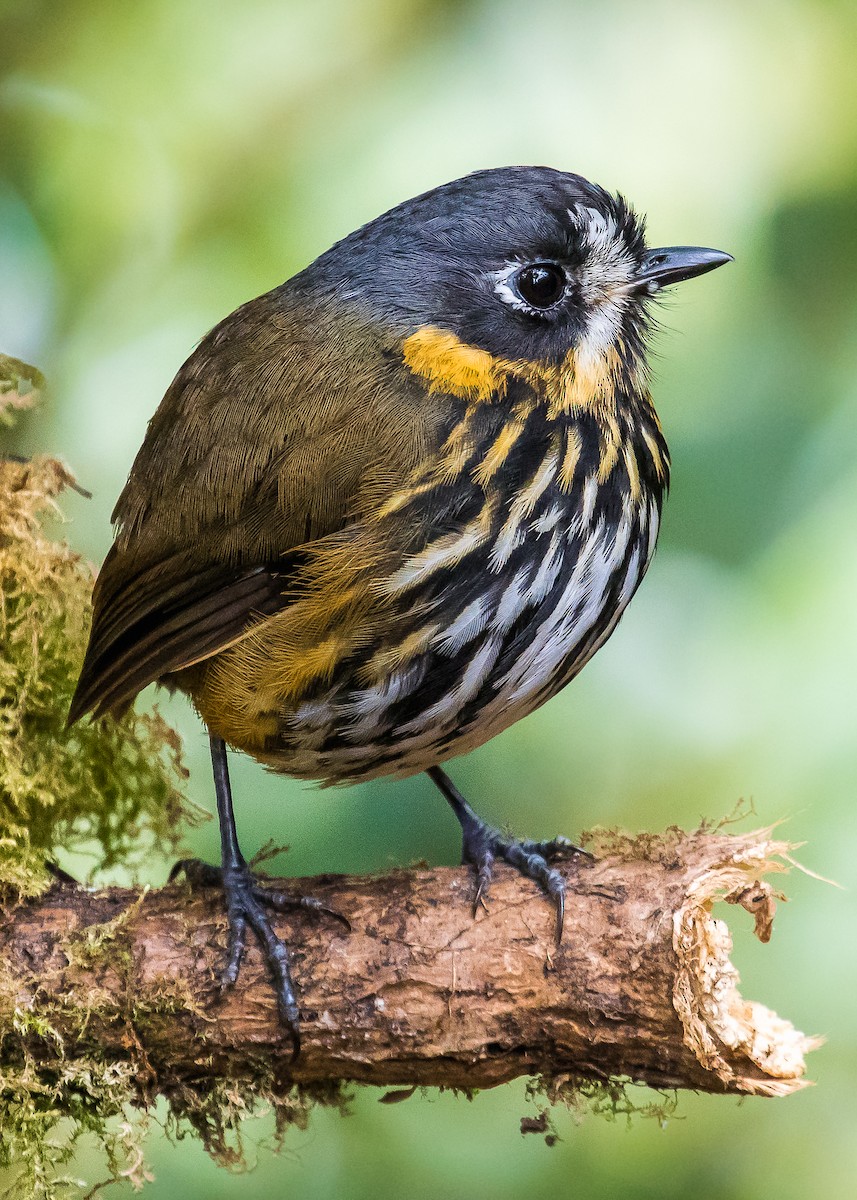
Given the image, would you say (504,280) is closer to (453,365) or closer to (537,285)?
(537,285)

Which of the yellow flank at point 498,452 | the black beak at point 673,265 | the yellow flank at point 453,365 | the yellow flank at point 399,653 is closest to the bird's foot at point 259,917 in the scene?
the yellow flank at point 399,653

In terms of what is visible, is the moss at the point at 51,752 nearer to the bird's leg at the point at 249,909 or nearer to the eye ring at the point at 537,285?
the bird's leg at the point at 249,909

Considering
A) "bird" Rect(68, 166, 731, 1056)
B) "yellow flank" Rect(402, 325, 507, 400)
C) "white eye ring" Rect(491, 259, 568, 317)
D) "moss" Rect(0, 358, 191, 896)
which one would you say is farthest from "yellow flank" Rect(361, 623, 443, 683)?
"moss" Rect(0, 358, 191, 896)

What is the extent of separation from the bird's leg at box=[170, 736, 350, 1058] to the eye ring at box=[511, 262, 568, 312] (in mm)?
975

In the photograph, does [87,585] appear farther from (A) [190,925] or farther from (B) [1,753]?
(A) [190,925]

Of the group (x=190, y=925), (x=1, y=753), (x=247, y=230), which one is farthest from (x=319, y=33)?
(x=190, y=925)

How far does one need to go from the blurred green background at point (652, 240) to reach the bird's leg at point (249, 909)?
0.94 m

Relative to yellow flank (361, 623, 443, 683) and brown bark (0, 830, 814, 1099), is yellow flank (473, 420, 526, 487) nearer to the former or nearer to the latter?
yellow flank (361, 623, 443, 683)

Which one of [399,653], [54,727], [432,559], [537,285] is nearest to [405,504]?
[432,559]

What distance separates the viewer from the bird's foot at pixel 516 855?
6.50 ft

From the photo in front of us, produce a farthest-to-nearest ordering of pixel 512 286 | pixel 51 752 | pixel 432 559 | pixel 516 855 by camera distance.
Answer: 1. pixel 51 752
2. pixel 516 855
3. pixel 512 286
4. pixel 432 559

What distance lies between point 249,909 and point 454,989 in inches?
14.7

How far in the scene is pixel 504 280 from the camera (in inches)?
83.0

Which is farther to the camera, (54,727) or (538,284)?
(54,727)
